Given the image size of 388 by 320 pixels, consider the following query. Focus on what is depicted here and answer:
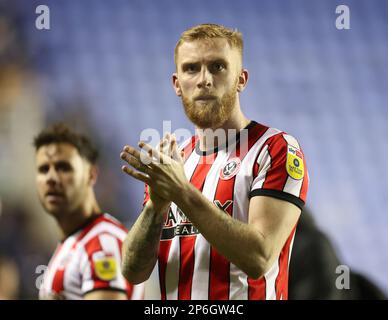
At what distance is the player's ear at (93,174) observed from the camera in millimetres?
3629


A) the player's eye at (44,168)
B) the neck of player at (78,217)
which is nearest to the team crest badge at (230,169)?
the neck of player at (78,217)

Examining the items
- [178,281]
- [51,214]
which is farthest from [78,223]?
[178,281]

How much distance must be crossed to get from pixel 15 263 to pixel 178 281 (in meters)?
2.29

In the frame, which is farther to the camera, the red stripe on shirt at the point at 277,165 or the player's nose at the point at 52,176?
the player's nose at the point at 52,176

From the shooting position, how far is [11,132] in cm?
402

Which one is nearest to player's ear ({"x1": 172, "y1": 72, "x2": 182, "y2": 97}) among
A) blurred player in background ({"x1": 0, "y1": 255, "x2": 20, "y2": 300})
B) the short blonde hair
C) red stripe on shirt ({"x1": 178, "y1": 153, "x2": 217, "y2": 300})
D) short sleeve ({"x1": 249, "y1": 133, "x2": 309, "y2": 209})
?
the short blonde hair

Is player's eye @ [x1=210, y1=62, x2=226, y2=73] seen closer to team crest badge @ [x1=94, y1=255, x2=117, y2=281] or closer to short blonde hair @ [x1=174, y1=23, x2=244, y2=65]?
short blonde hair @ [x1=174, y1=23, x2=244, y2=65]

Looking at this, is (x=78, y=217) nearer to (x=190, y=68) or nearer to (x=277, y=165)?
(x=190, y=68)

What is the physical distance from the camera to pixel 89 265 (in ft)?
9.96

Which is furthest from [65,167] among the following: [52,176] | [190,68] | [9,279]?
[190,68]

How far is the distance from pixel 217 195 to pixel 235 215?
3.9 inches

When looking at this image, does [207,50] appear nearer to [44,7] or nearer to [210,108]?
[210,108]

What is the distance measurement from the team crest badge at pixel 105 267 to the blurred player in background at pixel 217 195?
112cm

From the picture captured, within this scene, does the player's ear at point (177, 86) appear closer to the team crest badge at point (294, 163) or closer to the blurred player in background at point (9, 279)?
the team crest badge at point (294, 163)
